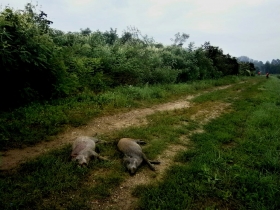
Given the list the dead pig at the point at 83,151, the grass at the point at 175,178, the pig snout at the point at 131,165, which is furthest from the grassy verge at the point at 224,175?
the dead pig at the point at 83,151

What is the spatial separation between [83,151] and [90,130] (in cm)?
187

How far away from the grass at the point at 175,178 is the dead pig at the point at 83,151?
13cm

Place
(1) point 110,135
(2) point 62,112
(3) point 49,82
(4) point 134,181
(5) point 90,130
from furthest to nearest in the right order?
1. (3) point 49,82
2. (2) point 62,112
3. (5) point 90,130
4. (1) point 110,135
5. (4) point 134,181

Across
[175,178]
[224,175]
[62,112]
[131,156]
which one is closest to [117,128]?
[62,112]

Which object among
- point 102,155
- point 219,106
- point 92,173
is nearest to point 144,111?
point 219,106

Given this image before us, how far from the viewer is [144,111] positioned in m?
8.80

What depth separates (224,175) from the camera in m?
4.25

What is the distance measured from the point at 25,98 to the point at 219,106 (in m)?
7.46

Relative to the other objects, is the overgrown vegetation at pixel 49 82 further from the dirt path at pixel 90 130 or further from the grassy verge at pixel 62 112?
the dirt path at pixel 90 130

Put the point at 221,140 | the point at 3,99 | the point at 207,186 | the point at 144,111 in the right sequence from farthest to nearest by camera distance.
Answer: the point at 144,111 → the point at 3,99 → the point at 221,140 → the point at 207,186

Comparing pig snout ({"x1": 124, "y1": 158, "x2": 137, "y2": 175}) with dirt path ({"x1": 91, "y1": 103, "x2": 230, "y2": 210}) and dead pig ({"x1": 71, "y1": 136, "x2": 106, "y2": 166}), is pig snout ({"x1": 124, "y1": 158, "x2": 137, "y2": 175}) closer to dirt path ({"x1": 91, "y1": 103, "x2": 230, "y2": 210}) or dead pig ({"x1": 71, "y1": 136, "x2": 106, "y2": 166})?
dirt path ({"x1": 91, "y1": 103, "x2": 230, "y2": 210})

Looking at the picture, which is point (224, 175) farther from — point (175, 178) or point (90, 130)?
point (90, 130)

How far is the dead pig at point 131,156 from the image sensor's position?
431cm

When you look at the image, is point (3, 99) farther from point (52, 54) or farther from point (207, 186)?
point (207, 186)
